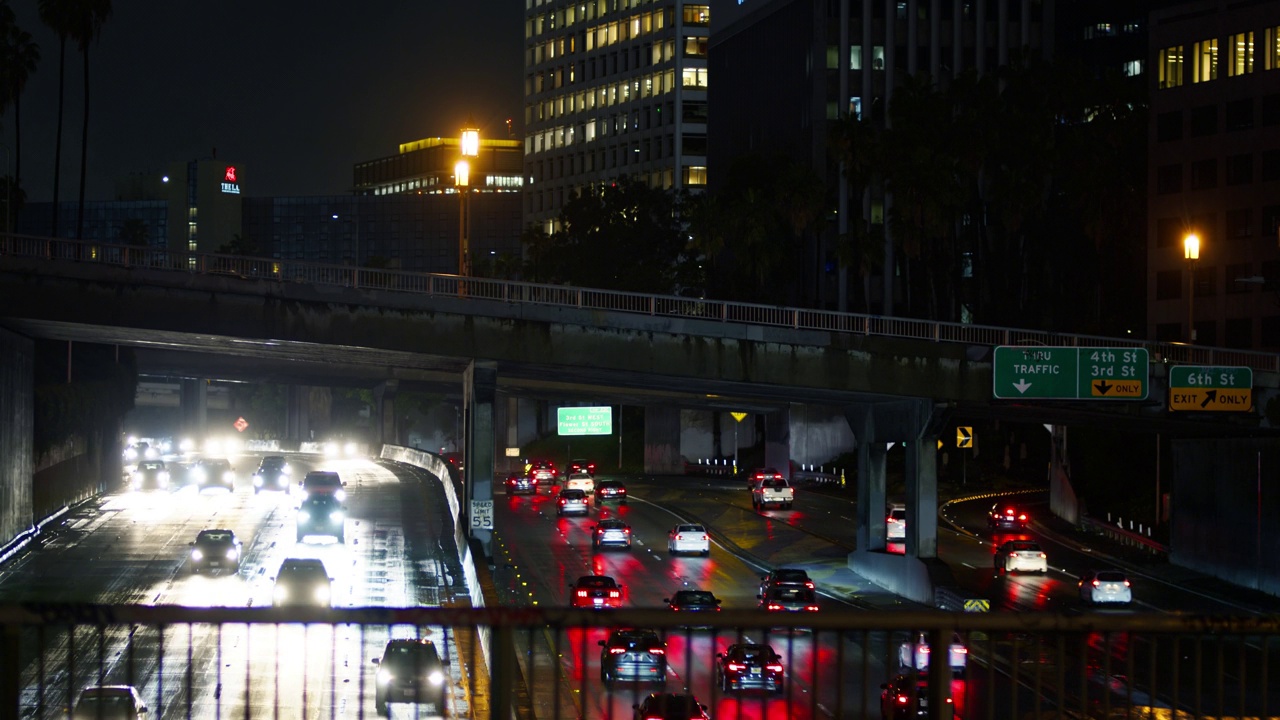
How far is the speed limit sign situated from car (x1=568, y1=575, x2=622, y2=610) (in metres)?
12.0

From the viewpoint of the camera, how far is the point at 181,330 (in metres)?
54.0

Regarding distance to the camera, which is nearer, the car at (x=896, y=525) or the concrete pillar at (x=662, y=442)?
the car at (x=896, y=525)

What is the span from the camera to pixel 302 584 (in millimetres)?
44438

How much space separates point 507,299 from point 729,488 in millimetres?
48807

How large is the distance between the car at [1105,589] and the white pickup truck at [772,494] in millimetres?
35209

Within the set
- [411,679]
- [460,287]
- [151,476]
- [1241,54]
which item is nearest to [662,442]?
[151,476]

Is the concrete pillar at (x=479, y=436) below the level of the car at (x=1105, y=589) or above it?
above

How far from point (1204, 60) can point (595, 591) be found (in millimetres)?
52560

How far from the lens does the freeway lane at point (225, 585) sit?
95.5ft

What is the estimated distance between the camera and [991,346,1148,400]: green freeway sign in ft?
173

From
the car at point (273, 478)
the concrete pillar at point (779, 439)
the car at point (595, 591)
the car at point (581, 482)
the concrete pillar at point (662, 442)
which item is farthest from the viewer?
the concrete pillar at point (662, 442)

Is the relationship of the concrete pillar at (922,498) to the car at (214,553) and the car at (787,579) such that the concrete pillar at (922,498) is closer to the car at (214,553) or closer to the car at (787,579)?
the car at (787,579)

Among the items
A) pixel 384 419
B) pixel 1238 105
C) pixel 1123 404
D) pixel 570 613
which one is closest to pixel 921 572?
pixel 1123 404

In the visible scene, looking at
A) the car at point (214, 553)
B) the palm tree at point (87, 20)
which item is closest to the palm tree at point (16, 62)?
the palm tree at point (87, 20)
